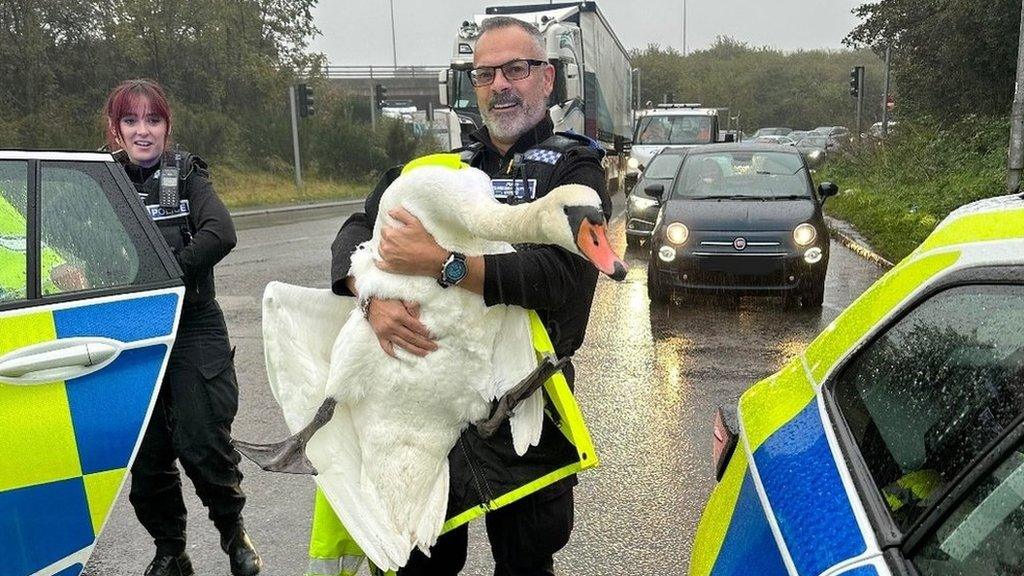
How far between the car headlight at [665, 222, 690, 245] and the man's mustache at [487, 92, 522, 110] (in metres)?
5.78

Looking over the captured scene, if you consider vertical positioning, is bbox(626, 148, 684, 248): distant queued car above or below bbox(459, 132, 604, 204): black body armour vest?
below

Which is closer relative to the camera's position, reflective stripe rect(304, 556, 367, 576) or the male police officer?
the male police officer

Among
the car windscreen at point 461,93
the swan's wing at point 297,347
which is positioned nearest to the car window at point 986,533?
the swan's wing at point 297,347

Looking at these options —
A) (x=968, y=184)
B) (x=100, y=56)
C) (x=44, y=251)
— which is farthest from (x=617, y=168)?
(x=44, y=251)

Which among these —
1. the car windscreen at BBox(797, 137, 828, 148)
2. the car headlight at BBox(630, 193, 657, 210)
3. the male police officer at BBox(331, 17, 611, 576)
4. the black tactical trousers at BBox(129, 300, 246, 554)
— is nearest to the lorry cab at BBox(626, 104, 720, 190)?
the car headlight at BBox(630, 193, 657, 210)

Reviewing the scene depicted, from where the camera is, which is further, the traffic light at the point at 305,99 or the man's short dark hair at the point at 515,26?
the traffic light at the point at 305,99

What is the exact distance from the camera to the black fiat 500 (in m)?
7.36

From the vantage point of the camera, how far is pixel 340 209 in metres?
22.1

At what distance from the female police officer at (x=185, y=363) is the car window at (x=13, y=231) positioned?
21.8 inches

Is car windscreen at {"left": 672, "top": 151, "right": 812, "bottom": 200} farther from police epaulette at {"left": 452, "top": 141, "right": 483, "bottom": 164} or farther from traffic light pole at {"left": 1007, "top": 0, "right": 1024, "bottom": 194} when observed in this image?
police epaulette at {"left": 452, "top": 141, "right": 483, "bottom": 164}

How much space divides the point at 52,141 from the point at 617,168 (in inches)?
649

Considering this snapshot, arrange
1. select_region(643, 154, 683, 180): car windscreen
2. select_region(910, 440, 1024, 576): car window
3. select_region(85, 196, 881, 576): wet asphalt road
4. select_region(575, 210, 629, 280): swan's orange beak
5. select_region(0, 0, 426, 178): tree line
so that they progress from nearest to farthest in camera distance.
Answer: select_region(910, 440, 1024, 576): car window < select_region(575, 210, 629, 280): swan's orange beak < select_region(85, 196, 881, 576): wet asphalt road < select_region(643, 154, 683, 180): car windscreen < select_region(0, 0, 426, 178): tree line

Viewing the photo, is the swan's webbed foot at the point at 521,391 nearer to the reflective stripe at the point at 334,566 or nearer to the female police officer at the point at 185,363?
the reflective stripe at the point at 334,566

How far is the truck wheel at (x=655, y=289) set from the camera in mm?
7785
